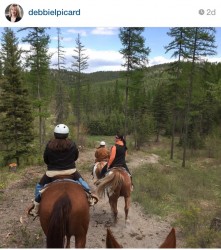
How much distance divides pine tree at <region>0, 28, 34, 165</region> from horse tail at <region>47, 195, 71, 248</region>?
588 inches

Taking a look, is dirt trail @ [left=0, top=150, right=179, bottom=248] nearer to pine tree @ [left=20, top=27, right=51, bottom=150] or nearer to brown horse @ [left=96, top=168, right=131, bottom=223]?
brown horse @ [left=96, top=168, right=131, bottom=223]

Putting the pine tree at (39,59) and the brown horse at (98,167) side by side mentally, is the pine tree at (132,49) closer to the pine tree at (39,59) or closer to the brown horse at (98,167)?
the pine tree at (39,59)

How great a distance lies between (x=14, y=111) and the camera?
62.7ft

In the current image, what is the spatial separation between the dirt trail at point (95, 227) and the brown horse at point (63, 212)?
6.88ft

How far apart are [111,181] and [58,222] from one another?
459 cm

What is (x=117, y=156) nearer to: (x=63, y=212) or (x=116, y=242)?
(x=63, y=212)

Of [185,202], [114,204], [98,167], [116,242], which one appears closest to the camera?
[116,242]

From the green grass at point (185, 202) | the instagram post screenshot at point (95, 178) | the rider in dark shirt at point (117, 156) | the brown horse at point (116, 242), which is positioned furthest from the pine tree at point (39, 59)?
the brown horse at point (116, 242)

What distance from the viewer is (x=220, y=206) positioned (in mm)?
13672

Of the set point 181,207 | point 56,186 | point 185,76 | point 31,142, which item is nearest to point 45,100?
point 31,142

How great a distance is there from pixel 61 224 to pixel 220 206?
10.6 m

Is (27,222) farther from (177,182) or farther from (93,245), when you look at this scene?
(177,182)
